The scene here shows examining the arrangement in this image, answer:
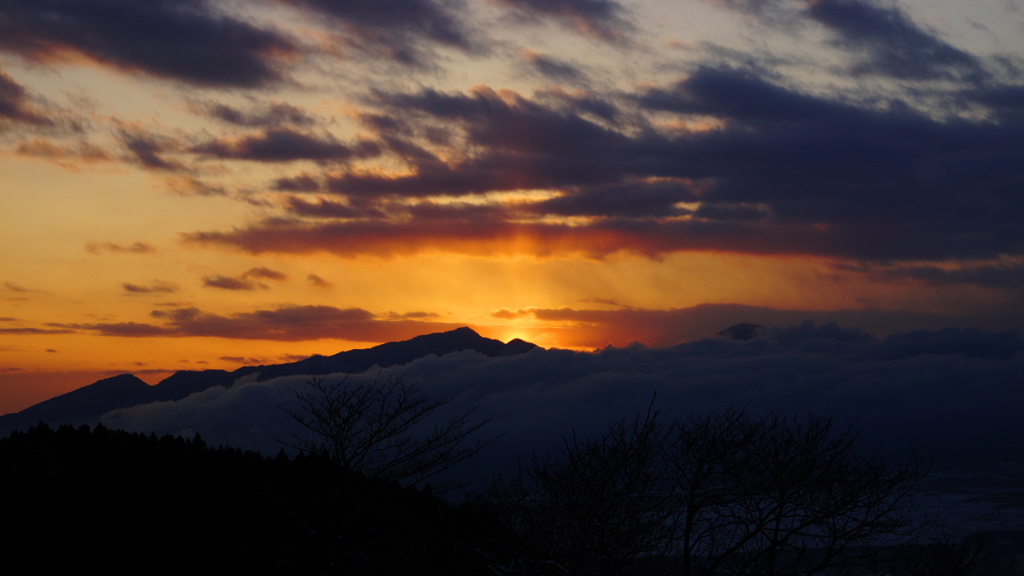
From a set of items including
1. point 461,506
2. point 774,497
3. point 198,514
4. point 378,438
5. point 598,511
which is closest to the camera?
point 598,511

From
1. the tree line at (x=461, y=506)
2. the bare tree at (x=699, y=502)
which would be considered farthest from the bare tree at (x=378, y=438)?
the bare tree at (x=699, y=502)

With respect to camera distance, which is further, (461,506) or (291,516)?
(461,506)

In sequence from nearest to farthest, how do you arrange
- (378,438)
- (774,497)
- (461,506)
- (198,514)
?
(774,497)
(378,438)
(198,514)
(461,506)

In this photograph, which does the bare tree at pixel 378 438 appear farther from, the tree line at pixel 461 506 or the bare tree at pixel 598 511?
the bare tree at pixel 598 511

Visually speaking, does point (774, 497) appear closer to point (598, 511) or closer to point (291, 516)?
point (598, 511)

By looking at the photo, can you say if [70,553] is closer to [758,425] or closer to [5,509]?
[5,509]

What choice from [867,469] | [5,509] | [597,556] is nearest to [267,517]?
[5,509]

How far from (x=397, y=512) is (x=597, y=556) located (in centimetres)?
834

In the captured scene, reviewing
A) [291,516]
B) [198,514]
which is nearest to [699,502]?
[291,516]

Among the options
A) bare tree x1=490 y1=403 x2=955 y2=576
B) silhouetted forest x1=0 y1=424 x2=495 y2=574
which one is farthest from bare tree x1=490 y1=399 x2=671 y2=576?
silhouetted forest x1=0 y1=424 x2=495 y2=574

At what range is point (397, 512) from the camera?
80.2 feet

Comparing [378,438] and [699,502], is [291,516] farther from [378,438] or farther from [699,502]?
[699,502]

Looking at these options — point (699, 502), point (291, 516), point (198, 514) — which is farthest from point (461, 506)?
point (699, 502)

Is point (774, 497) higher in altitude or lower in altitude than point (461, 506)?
higher
